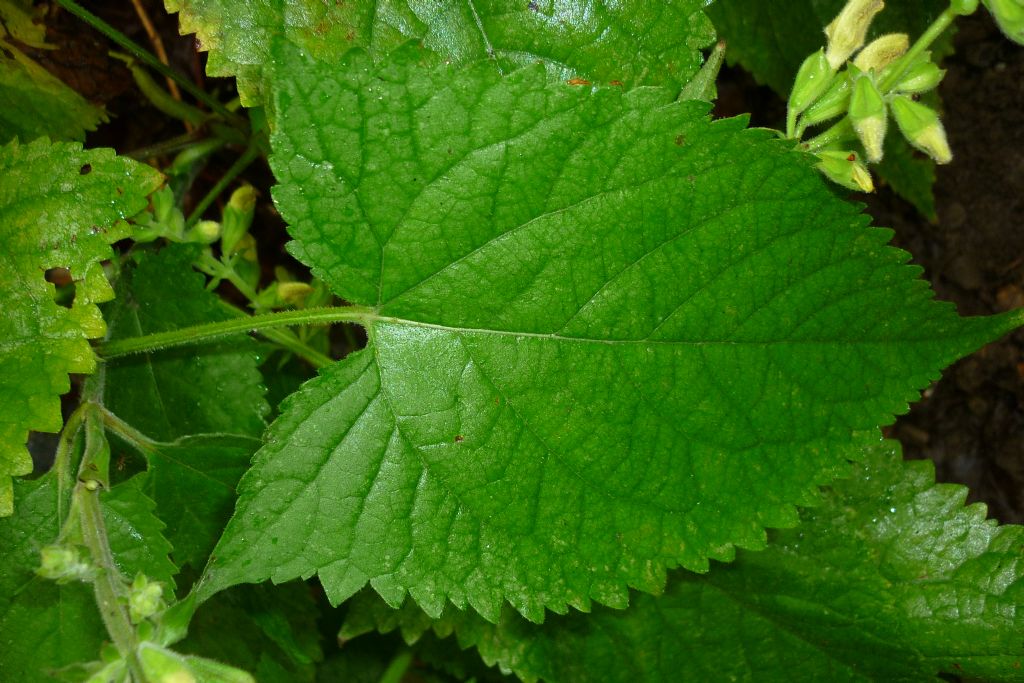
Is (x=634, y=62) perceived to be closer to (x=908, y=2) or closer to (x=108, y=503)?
(x=908, y=2)

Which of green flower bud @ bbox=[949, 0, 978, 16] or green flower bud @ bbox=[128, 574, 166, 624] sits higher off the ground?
green flower bud @ bbox=[949, 0, 978, 16]

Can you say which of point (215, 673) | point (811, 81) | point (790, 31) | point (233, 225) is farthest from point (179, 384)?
point (790, 31)

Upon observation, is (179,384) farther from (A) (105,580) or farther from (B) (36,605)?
(A) (105,580)

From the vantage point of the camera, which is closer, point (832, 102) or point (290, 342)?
point (832, 102)

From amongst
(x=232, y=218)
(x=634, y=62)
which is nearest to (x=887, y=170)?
(x=634, y=62)

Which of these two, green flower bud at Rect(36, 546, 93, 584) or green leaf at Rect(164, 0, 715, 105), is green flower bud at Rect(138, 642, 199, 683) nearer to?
green flower bud at Rect(36, 546, 93, 584)

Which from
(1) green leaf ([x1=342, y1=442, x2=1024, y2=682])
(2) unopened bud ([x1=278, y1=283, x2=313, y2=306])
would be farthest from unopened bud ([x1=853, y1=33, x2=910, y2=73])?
(2) unopened bud ([x1=278, y1=283, x2=313, y2=306])
